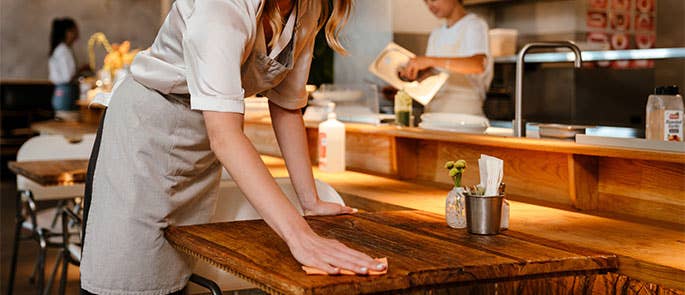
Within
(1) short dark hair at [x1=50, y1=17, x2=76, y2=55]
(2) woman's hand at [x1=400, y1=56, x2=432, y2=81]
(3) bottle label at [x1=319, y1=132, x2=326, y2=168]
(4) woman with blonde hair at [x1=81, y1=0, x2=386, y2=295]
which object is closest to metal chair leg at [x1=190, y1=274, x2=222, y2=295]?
(4) woman with blonde hair at [x1=81, y1=0, x2=386, y2=295]

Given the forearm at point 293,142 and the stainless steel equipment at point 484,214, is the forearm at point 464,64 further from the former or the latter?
the stainless steel equipment at point 484,214

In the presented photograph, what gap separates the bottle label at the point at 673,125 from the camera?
2.49 metres

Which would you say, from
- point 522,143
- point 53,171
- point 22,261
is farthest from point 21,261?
point 522,143

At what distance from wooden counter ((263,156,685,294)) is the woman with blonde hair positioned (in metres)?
0.52

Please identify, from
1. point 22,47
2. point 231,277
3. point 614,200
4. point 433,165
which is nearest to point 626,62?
point 433,165

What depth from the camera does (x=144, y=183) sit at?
6.77 feet

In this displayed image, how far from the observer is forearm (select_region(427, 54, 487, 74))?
396 cm

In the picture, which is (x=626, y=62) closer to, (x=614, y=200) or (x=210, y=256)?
(x=614, y=200)

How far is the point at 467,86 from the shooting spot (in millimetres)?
4500

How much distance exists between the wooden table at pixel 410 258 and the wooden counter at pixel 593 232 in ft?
0.26

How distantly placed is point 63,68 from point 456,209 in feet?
33.3

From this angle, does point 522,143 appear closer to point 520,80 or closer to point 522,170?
point 522,170

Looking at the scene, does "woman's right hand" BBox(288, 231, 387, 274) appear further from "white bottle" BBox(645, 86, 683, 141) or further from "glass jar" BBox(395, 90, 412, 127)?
"glass jar" BBox(395, 90, 412, 127)

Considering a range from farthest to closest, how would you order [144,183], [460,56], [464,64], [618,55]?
[618,55], [460,56], [464,64], [144,183]
